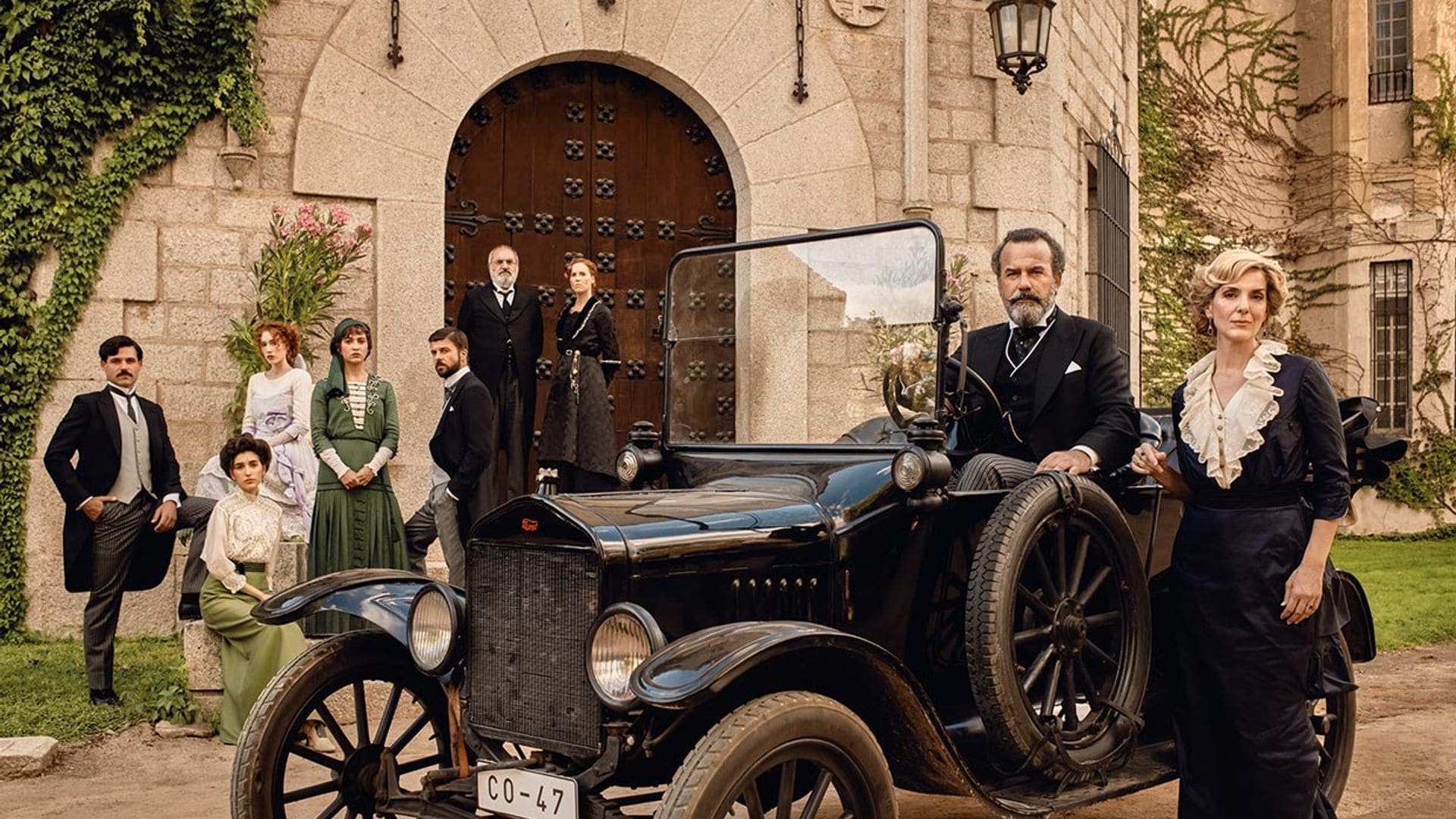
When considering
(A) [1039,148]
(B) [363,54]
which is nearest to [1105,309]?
(A) [1039,148]

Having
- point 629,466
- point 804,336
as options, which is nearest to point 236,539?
point 629,466

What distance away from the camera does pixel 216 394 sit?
852cm

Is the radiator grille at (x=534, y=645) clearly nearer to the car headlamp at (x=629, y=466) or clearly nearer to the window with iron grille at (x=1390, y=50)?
the car headlamp at (x=629, y=466)

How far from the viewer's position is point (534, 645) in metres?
3.63

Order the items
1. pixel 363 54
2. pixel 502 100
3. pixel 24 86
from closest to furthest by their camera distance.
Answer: pixel 24 86 → pixel 363 54 → pixel 502 100

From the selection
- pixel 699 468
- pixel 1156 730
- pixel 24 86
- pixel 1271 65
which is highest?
pixel 1271 65

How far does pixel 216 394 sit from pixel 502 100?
264 centimetres

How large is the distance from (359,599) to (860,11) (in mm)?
7123

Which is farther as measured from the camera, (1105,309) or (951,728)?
(1105,309)

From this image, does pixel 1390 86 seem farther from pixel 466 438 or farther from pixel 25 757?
pixel 25 757

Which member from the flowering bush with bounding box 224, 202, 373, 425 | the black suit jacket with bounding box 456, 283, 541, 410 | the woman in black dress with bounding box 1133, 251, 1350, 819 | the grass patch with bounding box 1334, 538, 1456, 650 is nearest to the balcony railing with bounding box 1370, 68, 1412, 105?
the grass patch with bounding box 1334, 538, 1456, 650

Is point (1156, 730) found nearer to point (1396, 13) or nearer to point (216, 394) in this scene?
point (216, 394)

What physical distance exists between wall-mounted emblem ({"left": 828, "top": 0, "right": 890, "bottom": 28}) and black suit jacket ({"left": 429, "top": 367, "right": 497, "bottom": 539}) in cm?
431

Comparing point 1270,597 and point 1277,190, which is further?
point 1277,190
